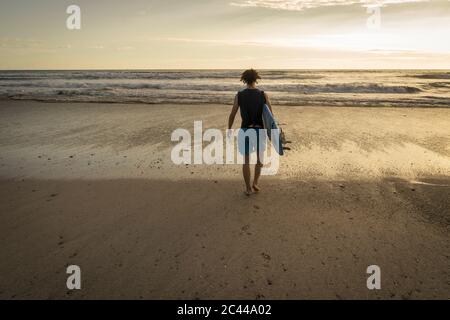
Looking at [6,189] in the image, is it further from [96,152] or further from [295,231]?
[295,231]

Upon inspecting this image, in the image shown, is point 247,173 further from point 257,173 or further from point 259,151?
point 259,151

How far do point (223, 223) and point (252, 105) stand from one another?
6.42ft

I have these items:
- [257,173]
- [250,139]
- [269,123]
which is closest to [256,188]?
[257,173]

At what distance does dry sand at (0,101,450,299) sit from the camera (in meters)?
3.21

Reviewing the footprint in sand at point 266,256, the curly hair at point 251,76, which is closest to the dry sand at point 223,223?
the footprint in sand at point 266,256

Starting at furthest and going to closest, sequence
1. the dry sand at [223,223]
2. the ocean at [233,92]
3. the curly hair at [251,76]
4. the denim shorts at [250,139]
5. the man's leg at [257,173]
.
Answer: the ocean at [233,92], the man's leg at [257,173], the denim shorts at [250,139], the curly hair at [251,76], the dry sand at [223,223]

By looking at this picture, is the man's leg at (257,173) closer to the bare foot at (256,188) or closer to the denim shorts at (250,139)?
the bare foot at (256,188)

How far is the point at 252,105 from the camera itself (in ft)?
16.5

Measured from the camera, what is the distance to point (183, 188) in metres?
5.54

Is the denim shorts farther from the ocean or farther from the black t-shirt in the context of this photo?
the ocean

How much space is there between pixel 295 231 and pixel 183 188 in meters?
2.24

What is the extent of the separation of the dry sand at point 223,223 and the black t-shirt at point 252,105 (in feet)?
4.04

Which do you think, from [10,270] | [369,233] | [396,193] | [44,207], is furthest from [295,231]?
[44,207]

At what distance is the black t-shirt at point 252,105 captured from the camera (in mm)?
5027
